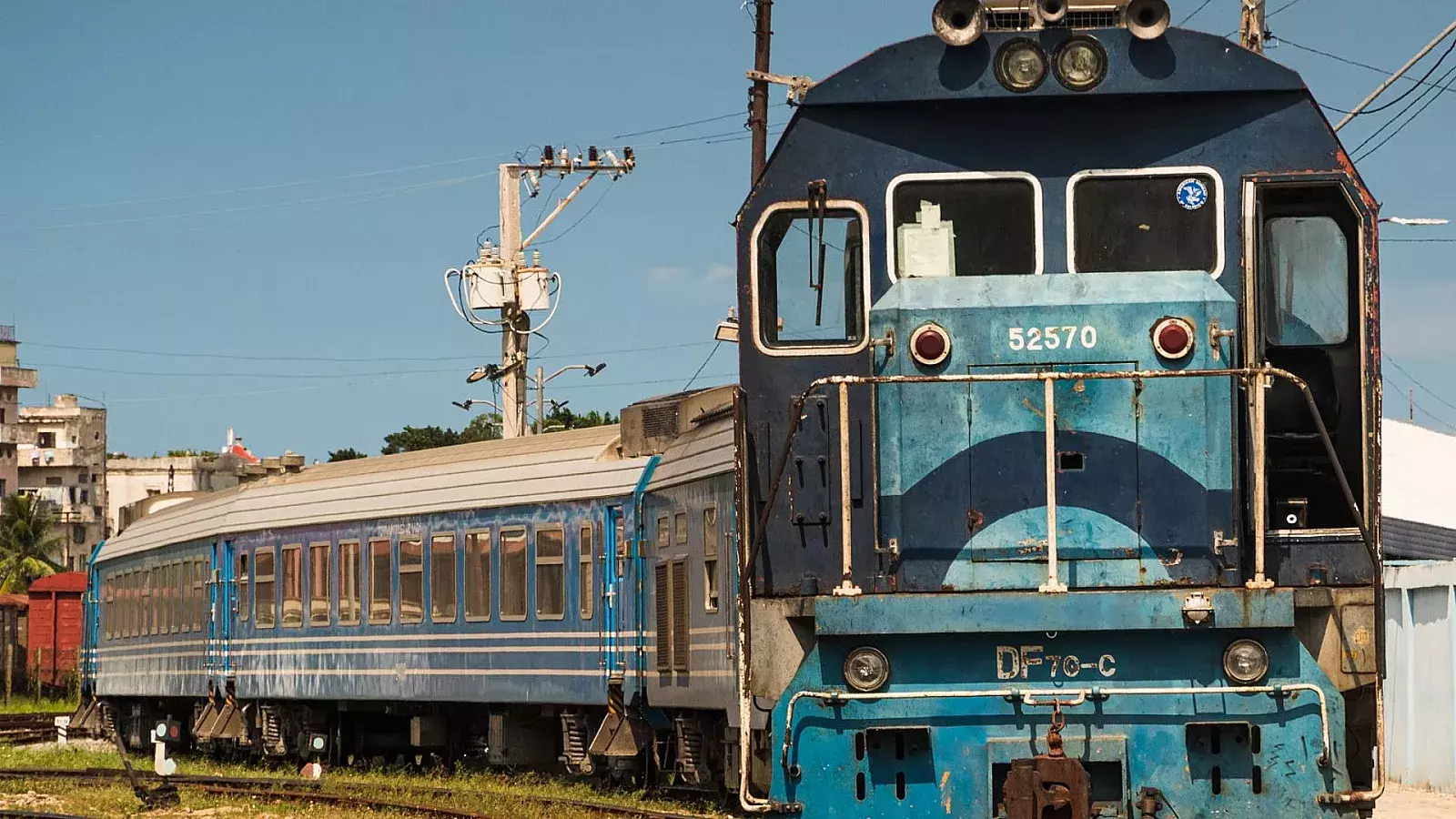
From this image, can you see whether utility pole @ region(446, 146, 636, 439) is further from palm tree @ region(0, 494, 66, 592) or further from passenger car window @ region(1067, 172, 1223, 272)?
palm tree @ region(0, 494, 66, 592)

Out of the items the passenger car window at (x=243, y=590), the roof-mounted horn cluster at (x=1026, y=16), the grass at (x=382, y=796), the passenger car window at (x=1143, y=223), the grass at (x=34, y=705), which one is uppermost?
the roof-mounted horn cluster at (x=1026, y=16)

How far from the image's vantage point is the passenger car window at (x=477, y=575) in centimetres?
2105

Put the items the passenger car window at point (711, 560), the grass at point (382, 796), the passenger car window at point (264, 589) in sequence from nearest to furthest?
the passenger car window at point (711, 560), the grass at point (382, 796), the passenger car window at point (264, 589)

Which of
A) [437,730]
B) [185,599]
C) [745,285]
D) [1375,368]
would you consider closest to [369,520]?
[437,730]

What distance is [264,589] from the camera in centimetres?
2505

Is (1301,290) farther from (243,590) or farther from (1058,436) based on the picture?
(243,590)

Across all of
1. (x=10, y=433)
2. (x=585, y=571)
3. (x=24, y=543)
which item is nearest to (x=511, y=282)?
(x=585, y=571)

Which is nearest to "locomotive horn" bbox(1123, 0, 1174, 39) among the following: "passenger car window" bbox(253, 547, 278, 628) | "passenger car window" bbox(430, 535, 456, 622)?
"passenger car window" bbox(430, 535, 456, 622)

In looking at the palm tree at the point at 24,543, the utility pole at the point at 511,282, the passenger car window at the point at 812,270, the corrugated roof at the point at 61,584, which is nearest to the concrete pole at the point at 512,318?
the utility pole at the point at 511,282

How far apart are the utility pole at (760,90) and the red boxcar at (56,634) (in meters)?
30.9

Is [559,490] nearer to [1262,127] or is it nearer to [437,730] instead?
[437,730]

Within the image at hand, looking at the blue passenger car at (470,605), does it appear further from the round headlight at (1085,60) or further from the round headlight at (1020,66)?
the round headlight at (1085,60)

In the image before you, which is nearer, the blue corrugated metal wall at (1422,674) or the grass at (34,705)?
the blue corrugated metal wall at (1422,674)

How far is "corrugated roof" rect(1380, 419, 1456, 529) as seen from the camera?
104 ft
